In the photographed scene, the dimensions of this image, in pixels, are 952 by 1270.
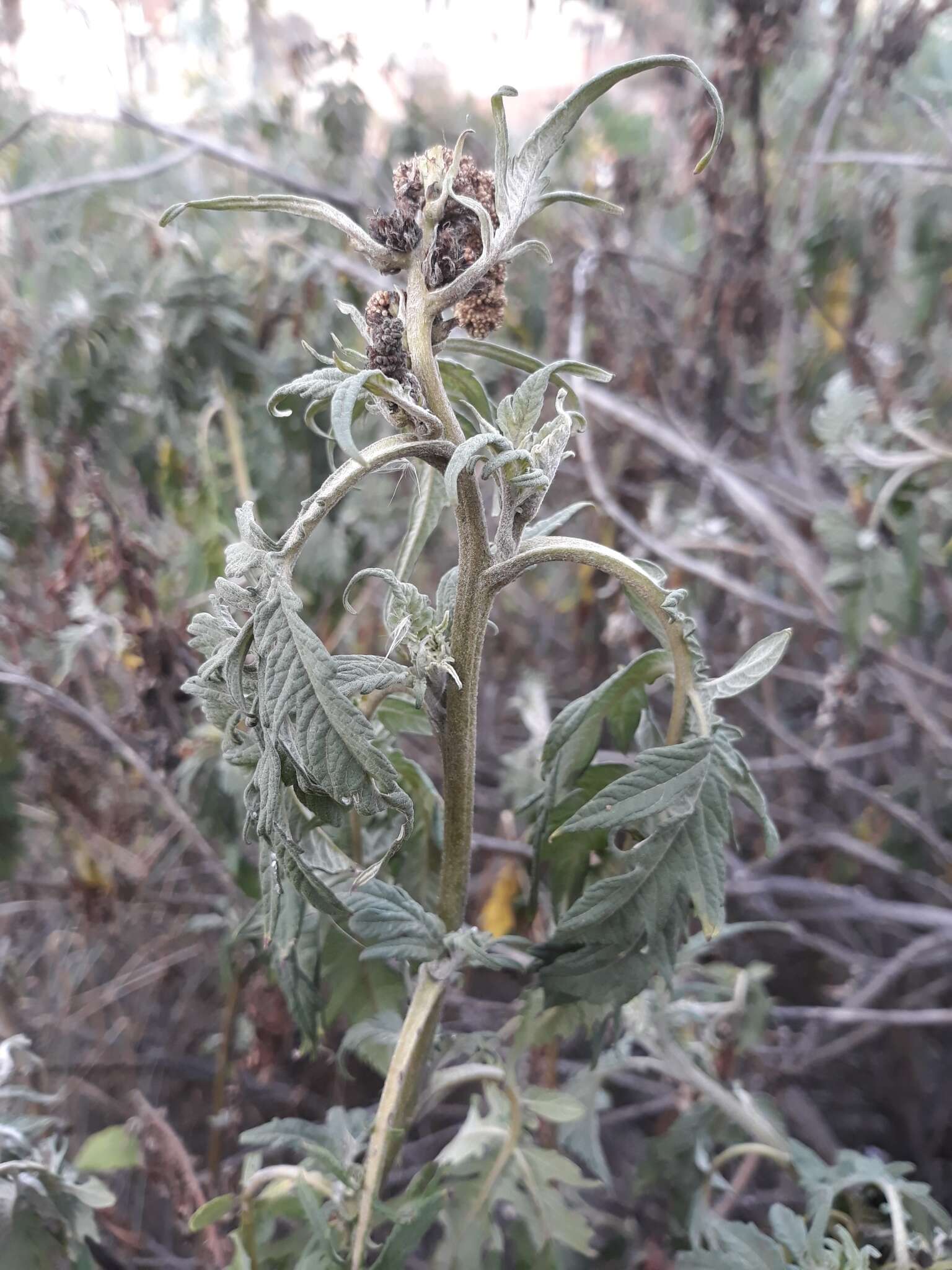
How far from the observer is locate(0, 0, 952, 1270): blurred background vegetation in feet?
4.51

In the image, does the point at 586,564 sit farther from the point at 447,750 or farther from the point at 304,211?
the point at 304,211

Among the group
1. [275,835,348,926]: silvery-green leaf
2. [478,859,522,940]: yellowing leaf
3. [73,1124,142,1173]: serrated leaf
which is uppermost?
[275,835,348,926]: silvery-green leaf

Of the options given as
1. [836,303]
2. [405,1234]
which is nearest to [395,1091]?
[405,1234]

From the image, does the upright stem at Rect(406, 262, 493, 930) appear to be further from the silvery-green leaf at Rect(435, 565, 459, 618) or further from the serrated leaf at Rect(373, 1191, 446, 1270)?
the serrated leaf at Rect(373, 1191, 446, 1270)

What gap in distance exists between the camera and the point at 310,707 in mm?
472

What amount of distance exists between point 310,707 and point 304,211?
301 millimetres

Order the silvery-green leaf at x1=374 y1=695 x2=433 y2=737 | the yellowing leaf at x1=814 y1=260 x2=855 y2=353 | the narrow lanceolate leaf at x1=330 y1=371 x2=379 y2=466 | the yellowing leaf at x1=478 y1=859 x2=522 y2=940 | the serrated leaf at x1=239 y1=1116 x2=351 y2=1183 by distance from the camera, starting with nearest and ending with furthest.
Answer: the narrow lanceolate leaf at x1=330 y1=371 x2=379 y2=466, the serrated leaf at x1=239 y1=1116 x2=351 y2=1183, the silvery-green leaf at x1=374 y1=695 x2=433 y2=737, the yellowing leaf at x1=478 y1=859 x2=522 y2=940, the yellowing leaf at x1=814 y1=260 x2=855 y2=353

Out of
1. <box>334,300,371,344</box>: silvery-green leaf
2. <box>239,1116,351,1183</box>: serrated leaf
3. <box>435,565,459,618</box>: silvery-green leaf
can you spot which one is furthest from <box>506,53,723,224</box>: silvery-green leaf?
<box>239,1116,351,1183</box>: serrated leaf

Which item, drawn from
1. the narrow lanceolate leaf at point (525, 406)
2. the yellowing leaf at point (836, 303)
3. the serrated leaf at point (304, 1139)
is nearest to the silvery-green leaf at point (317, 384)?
the narrow lanceolate leaf at point (525, 406)

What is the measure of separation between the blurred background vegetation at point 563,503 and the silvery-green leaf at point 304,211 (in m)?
0.70

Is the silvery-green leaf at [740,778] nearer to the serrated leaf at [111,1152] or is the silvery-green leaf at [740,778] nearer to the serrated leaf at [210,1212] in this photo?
the serrated leaf at [210,1212]

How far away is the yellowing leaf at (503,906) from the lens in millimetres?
1528

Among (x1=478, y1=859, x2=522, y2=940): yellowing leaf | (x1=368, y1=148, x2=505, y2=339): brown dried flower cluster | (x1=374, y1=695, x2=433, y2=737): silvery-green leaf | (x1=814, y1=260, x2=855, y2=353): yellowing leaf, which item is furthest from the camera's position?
(x1=814, y1=260, x2=855, y2=353): yellowing leaf

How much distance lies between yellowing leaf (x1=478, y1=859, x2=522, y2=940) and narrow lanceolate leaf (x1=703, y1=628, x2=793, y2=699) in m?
0.95
